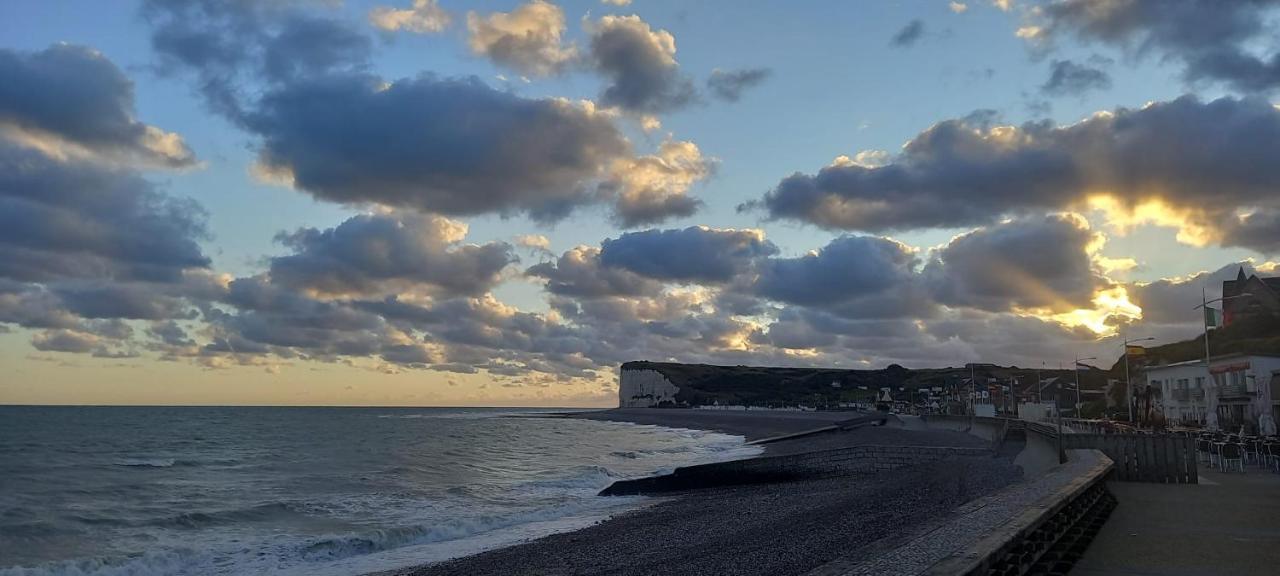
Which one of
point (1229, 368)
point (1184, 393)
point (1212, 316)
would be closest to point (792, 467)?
point (1212, 316)

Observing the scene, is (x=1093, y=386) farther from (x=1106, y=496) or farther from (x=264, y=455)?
(x=1106, y=496)

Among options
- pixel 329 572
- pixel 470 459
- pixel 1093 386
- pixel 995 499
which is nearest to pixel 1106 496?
pixel 995 499

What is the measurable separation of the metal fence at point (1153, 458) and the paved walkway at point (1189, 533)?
68 centimetres

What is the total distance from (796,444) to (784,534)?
45956 mm

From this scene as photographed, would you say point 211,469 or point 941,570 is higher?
point 941,570

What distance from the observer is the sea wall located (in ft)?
118

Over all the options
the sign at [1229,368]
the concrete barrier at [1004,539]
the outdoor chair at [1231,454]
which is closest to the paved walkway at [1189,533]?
the concrete barrier at [1004,539]

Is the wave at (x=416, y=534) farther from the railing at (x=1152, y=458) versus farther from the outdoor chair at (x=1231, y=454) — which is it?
the outdoor chair at (x=1231, y=454)

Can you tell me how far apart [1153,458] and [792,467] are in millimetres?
19079

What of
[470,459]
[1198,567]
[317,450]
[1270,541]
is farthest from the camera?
[317,450]

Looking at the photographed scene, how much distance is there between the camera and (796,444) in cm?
6556

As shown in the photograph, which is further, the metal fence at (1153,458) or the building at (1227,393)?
the building at (1227,393)

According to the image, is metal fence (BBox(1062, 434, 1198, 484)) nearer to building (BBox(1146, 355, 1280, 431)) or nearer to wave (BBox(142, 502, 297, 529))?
building (BBox(1146, 355, 1280, 431))

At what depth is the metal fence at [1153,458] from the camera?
20109 mm
